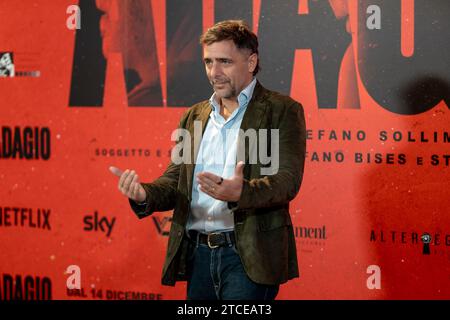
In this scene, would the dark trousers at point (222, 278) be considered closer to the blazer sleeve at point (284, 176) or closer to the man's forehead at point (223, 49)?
the blazer sleeve at point (284, 176)

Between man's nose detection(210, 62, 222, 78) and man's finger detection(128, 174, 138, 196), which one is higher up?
man's nose detection(210, 62, 222, 78)

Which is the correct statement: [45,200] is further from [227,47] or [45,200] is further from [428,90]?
[428,90]

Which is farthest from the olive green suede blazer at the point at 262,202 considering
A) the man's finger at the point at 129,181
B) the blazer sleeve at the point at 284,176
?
the man's finger at the point at 129,181

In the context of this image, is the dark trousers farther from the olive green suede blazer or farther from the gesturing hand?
the gesturing hand

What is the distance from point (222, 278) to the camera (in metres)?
2.35

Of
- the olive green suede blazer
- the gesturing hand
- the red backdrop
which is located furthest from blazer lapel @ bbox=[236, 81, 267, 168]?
the red backdrop

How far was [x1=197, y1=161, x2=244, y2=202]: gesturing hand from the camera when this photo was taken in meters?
2.05

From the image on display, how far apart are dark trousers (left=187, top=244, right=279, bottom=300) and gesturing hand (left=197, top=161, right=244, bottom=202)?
0.31 metres

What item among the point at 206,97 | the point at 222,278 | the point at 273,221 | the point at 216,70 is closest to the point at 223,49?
the point at 216,70

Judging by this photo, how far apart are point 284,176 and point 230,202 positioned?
234 mm

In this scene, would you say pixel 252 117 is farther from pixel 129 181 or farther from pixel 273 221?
pixel 129 181

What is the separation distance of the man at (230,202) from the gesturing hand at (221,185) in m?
0.06

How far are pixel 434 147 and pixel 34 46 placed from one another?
2502 millimetres

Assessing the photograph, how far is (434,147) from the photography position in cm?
334
